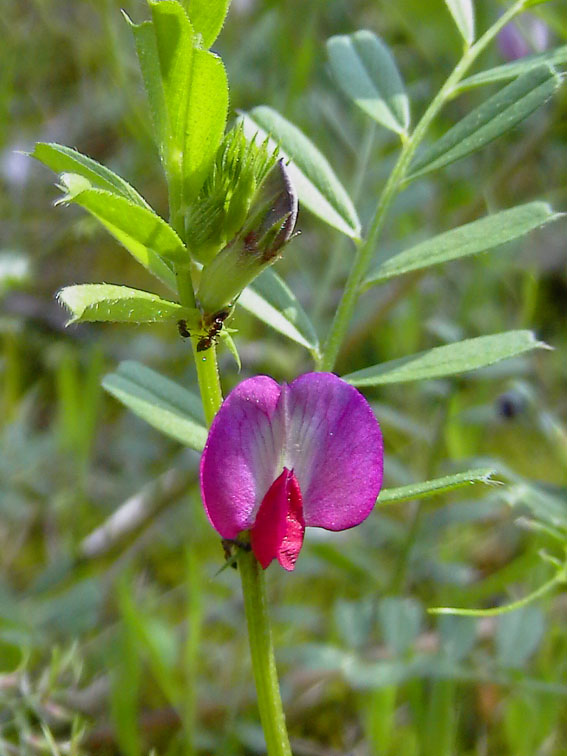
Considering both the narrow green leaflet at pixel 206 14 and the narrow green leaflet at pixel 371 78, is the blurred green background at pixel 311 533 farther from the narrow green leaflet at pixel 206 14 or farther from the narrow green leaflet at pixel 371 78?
the narrow green leaflet at pixel 206 14

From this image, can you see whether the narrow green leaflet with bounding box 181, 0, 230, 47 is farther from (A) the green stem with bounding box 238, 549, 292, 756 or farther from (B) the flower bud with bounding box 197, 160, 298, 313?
(A) the green stem with bounding box 238, 549, 292, 756

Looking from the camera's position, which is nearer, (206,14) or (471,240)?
(206,14)

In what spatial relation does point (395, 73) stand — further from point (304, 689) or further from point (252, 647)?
point (304, 689)

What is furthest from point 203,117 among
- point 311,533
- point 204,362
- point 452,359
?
point 311,533

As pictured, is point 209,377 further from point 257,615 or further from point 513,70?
point 513,70

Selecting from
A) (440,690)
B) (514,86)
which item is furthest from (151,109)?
(440,690)

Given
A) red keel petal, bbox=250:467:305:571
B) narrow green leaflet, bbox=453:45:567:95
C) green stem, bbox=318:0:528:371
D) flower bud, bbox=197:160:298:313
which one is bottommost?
red keel petal, bbox=250:467:305:571

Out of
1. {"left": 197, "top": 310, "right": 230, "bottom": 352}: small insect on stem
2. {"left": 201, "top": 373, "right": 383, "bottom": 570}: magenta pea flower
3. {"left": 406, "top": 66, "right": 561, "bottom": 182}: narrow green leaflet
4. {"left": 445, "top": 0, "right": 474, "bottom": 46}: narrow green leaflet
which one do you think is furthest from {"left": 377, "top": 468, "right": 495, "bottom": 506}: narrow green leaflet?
{"left": 445, "top": 0, "right": 474, "bottom": 46}: narrow green leaflet
